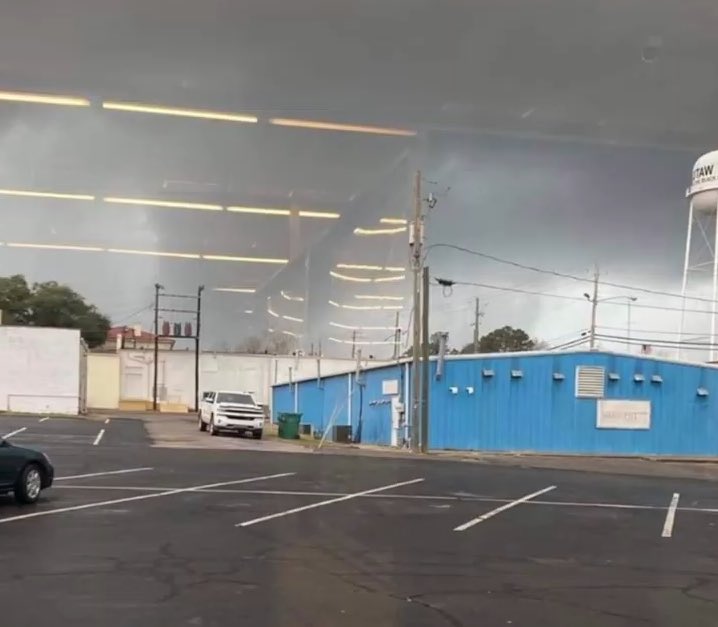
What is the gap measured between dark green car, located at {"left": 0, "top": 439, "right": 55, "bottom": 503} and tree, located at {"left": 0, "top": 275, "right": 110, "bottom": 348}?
6795 centimetres

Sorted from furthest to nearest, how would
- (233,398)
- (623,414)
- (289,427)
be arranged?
Result: (289,427)
(233,398)
(623,414)

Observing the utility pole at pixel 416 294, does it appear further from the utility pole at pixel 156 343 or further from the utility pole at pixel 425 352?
the utility pole at pixel 156 343

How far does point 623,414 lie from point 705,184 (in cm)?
1642

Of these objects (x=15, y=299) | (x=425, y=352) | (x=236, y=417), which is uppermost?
(x=15, y=299)

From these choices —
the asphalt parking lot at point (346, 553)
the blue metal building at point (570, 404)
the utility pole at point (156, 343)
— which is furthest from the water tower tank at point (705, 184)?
the utility pole at point (156, 343)

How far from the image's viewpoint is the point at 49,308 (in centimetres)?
8138

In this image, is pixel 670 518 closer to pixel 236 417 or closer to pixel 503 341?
pixel 236 417

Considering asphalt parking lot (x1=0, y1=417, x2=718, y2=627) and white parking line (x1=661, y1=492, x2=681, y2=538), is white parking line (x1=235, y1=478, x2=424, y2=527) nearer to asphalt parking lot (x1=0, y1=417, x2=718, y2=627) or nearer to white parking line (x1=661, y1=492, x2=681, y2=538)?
asphalt parking lot (x1=0, y1=417, x2=718, y2=627)

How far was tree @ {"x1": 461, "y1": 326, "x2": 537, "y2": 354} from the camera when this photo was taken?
82.2m

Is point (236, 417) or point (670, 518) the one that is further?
point (236, 417)

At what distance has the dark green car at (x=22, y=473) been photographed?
12.1 m

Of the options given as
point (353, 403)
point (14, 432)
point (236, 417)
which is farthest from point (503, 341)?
point (14, 432)

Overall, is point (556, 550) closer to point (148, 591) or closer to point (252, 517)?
point (252, 517)

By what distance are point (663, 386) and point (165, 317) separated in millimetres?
50646
